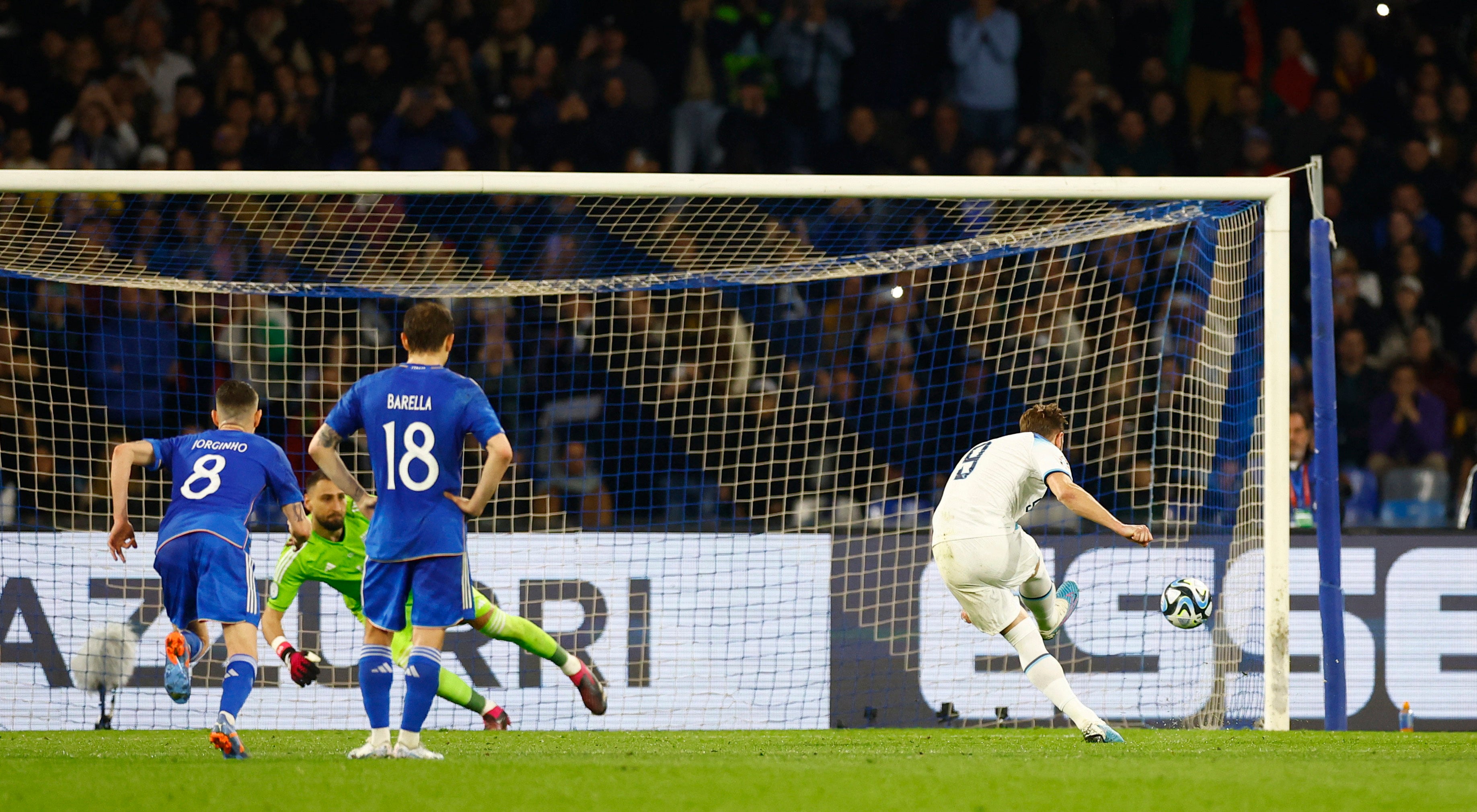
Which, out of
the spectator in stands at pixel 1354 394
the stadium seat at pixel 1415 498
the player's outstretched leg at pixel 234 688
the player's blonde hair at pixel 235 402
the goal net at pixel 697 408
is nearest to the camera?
the player's outstretched leg at pixel 234 688

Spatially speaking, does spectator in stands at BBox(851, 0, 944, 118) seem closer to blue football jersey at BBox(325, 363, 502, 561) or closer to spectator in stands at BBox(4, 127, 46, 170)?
spectator in stands at BBox(4, 127, 46, 170)

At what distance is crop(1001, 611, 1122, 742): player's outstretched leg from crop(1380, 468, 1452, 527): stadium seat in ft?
15.8

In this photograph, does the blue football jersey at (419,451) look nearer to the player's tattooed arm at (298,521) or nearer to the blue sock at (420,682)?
the blue sock at (420,682)

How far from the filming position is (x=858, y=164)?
41.1 ft

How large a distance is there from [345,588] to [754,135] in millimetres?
5611

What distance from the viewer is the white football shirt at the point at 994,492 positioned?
7395mm

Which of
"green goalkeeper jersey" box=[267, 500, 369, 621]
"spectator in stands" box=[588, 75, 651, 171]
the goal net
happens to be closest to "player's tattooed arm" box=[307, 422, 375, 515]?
"green goalkeeper jersey" box=[267, 500, 369, 621]

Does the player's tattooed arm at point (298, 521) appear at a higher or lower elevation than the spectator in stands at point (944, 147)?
lower

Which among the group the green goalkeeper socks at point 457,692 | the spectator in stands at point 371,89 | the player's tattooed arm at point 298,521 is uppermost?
the spectator in stands at point 371,89

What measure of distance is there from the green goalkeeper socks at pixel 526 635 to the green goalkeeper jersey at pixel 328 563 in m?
0.99

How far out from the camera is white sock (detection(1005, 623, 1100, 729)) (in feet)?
23.3

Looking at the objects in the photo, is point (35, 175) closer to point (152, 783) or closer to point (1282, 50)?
point (152, 783)

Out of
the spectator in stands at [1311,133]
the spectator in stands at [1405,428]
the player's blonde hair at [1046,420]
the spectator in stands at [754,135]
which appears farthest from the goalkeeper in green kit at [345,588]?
the spectator in stands at [1311,133]

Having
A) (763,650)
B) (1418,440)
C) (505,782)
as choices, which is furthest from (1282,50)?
(505,782)
